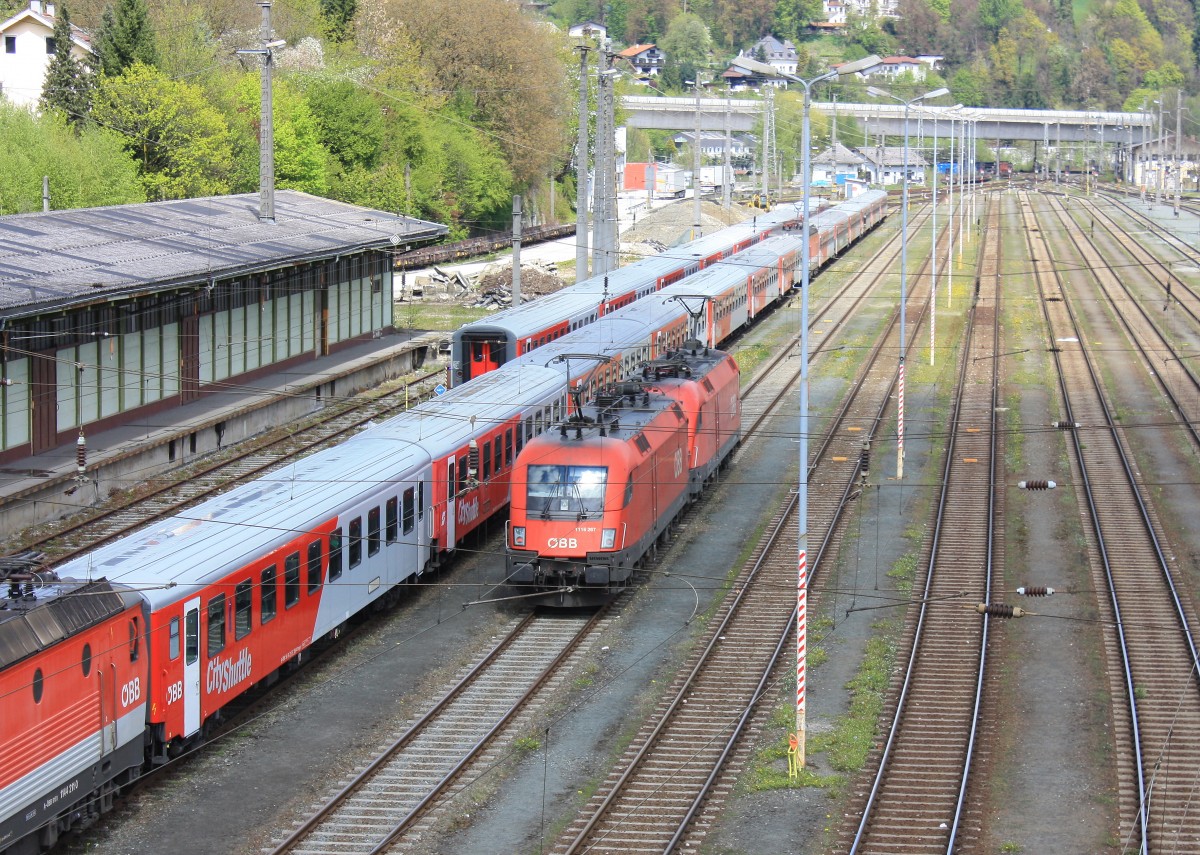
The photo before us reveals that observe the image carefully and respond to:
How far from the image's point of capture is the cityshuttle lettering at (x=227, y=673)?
20.0 metres

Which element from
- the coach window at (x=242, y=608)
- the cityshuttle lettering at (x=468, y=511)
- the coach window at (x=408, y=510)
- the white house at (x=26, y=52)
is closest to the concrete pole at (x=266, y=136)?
the cityshuttle lettering at (x=468, y=511)

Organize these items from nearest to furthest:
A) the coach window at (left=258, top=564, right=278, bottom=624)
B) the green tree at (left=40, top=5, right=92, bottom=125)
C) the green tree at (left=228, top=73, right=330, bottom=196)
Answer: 1. the coach window at (left=258, top=564, right=278, bottom=624)
2. the green tree at (left=40, top=5, right=92, bottom=125)
3. the green tree at (left=228, top=73, right=330, bottom=196)

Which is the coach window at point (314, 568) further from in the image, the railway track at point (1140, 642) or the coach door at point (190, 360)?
the coach door at point (190, 360)

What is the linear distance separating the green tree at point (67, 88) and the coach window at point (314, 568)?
4847 centimetres

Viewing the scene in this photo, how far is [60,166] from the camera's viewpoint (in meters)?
56.4

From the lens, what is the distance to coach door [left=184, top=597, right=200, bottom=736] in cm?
1928

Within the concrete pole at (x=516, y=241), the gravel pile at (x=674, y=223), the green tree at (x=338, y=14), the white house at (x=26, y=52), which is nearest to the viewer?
the concrete pole at (x=516, y=241)

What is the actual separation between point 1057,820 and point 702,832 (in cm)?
427

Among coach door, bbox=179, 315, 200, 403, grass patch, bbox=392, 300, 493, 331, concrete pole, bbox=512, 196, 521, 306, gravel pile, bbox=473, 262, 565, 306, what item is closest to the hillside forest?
grass patch, bbox=392, 300, 493, 331

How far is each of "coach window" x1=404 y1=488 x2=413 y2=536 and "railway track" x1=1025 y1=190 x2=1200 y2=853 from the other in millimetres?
11341

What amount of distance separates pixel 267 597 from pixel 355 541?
121 inches

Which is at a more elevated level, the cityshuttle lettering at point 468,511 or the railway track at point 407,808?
the cityshuttle lettering at point 468,511

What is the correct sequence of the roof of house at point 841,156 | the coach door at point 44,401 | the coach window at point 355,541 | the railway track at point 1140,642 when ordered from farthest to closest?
the roof of house at point 841,156, the coach door at point 44,401, the coach window at point 355,541, the railway track at point 1140,642

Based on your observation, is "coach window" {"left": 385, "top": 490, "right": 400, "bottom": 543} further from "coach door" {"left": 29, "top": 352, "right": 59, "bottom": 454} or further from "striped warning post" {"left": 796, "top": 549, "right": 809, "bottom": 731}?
"coach door" {"left": 29, "top": 352, "right": 59, "bottom": 454}
